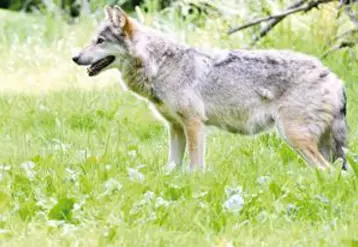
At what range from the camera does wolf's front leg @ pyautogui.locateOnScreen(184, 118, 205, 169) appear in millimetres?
6957

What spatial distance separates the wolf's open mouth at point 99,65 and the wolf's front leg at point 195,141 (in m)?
0.78

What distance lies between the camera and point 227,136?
26.5 feet

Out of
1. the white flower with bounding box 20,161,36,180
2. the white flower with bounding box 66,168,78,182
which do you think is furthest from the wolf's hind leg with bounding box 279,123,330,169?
the white flower with bounding box 20,161,36,180

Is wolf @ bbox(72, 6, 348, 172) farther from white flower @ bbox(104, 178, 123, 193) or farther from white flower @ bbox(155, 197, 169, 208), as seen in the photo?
white flower @ bbox(155, 197, 169, 208)

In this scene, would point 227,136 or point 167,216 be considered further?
point 227,136

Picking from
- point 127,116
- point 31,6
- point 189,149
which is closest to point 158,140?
point 127,116

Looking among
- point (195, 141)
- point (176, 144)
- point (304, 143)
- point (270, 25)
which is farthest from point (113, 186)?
point (270, 25)

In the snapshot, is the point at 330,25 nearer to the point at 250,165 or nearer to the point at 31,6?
the point at 250,165

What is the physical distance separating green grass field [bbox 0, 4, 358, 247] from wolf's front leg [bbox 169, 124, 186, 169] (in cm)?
12

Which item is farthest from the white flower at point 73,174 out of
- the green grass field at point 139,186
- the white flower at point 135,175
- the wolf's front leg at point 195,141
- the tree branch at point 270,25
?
the tree branch at point 270,25

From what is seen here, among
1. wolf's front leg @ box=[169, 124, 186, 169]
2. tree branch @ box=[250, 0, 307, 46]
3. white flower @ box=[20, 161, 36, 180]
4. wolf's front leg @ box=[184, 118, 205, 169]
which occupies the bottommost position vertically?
tree branch @ box=[250, 0, 307, 46]

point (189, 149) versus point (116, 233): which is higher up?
point (116, 233)

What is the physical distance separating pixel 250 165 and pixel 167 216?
1615 mm

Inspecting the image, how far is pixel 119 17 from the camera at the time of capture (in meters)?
7.12
